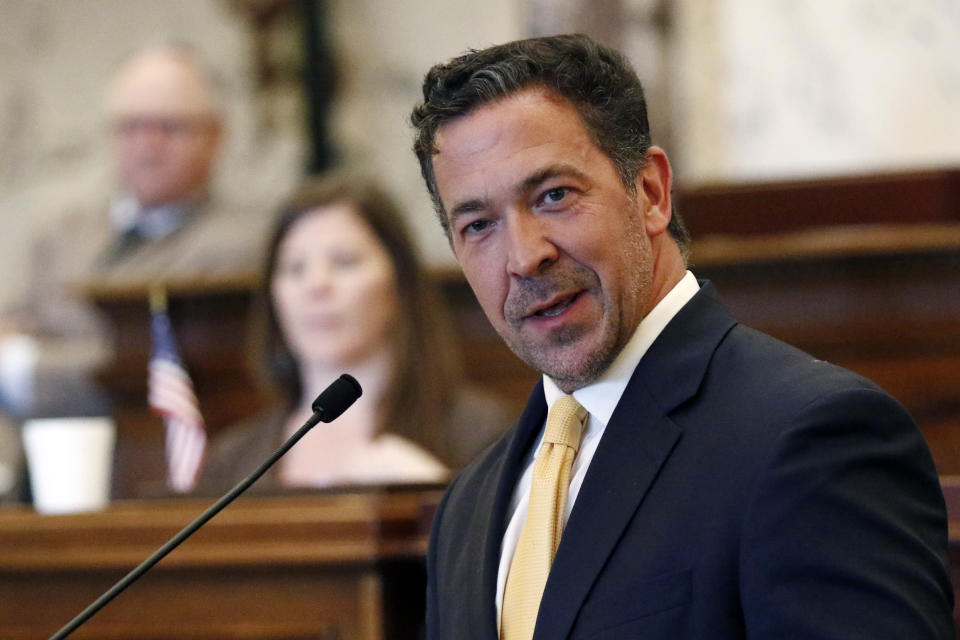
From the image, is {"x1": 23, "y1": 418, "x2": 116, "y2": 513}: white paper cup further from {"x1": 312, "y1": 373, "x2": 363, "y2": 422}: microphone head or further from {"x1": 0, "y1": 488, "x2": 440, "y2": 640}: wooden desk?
{"x1": 312, "y1": 373, "x2": 363, "y2": 422}: microphone head

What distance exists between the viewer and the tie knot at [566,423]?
59.8 inches

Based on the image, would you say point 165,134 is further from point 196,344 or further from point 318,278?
point 318,278

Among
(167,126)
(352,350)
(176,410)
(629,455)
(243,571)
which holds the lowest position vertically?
(176,410)

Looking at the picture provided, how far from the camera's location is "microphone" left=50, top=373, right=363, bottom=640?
4.87 ft

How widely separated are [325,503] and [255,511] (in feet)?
0.42

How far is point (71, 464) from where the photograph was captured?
3.06 m

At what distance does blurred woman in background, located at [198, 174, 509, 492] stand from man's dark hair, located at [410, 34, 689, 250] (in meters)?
1.69

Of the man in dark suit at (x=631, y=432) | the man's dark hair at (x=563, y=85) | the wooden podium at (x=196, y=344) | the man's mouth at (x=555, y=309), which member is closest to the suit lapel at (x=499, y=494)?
the man in dark suit at (x=631, y=432)

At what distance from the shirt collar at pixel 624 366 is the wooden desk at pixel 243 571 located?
36.9 inches

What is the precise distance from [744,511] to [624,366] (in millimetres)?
290

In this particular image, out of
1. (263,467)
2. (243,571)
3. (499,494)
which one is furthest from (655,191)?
(243,571)

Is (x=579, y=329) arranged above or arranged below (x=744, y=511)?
above

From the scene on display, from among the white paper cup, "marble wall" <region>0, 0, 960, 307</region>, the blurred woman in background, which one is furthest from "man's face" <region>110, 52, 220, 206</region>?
the white paper cup

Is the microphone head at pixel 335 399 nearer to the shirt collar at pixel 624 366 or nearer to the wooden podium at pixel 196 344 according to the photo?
the shirt collar at pixel 624 366
